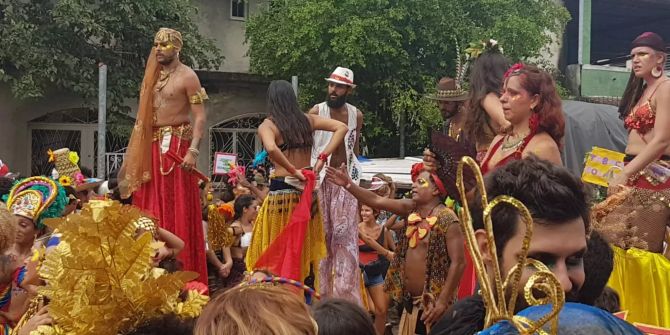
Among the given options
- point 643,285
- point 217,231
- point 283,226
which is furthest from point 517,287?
point 217,231

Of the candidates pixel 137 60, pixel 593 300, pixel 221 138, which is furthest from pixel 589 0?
pixel 593 300

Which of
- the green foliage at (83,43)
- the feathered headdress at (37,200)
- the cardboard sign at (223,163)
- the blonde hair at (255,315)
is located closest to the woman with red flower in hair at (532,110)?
the blonde hair at (255,315)

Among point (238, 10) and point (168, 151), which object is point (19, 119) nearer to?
point (238, 10)

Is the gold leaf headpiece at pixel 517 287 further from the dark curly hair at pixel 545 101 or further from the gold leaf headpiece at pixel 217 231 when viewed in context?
the gold leaf headpiece at pixel 217 231

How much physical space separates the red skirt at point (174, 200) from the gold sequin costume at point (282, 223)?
502mm

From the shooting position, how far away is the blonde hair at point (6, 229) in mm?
3771

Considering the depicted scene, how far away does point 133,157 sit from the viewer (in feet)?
18.9

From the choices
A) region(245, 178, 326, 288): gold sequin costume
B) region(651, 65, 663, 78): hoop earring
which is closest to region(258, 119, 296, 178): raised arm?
region(245, 178, 326, 288): gold sequin costume

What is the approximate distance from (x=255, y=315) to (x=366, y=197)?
10.0 feet

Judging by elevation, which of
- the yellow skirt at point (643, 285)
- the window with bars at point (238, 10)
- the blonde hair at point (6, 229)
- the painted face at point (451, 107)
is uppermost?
the window with bars at point (238, 10)

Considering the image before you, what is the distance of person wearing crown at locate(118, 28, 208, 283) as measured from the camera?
18.8 feet

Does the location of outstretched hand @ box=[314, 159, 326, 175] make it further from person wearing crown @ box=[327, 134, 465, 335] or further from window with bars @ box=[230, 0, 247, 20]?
window with bars @ box=[230, 0, 247, 20]

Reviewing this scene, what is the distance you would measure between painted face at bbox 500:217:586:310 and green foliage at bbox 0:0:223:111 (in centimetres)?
1384

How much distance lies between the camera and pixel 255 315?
1.67 metres
